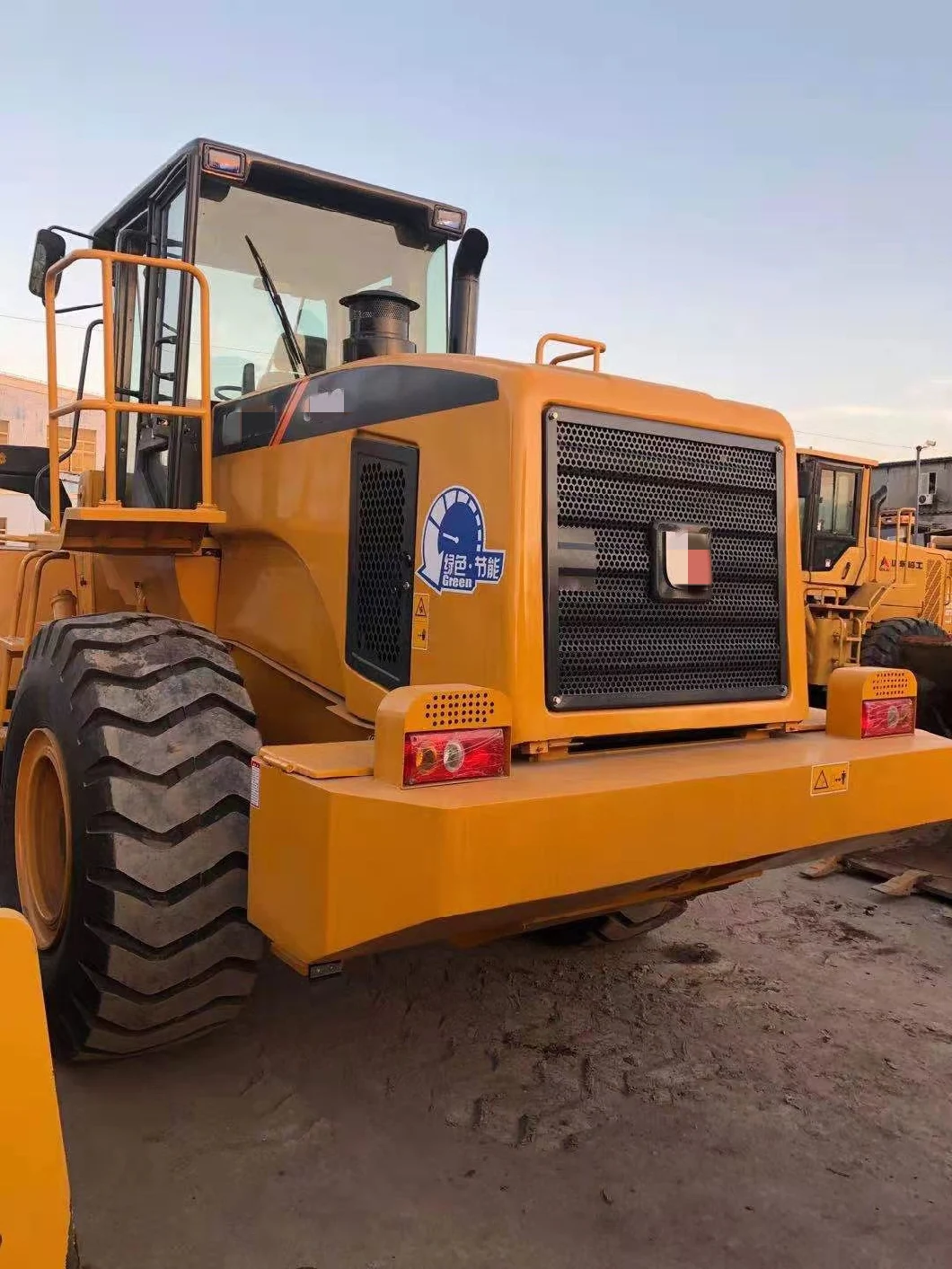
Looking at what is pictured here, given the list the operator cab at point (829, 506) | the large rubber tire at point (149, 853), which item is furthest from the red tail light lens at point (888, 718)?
the operator cab at point (829, 506)

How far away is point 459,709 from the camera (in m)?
2.54

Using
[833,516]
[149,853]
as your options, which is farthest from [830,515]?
[149,853]

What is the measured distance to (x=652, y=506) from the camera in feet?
10.3

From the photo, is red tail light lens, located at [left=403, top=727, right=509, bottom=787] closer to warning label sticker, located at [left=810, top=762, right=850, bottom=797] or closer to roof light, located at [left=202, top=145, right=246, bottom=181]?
warning label sticker, located at [left=810, top=762, right=850, bottom=797]

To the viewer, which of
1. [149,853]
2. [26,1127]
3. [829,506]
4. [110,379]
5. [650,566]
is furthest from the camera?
[829,506]

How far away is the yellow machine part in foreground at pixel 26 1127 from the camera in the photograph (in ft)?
4.69

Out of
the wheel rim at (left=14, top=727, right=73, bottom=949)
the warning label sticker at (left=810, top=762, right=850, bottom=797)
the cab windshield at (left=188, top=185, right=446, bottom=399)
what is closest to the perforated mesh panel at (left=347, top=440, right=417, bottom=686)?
the cab windshield at (left=188, top=185, right=446, bottom=399)

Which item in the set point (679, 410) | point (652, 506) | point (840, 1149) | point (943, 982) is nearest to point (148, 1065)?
point (840, 1149)

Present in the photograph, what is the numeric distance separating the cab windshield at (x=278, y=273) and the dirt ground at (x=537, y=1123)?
8.08ft

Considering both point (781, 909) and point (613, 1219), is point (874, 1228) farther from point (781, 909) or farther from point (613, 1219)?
point (781, 909)

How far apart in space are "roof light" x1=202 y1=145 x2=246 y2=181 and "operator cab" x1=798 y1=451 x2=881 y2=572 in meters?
9.41

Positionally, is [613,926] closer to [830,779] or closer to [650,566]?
[830,779]

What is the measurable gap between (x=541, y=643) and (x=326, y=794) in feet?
2.55

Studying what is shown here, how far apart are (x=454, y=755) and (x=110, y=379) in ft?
7.25
